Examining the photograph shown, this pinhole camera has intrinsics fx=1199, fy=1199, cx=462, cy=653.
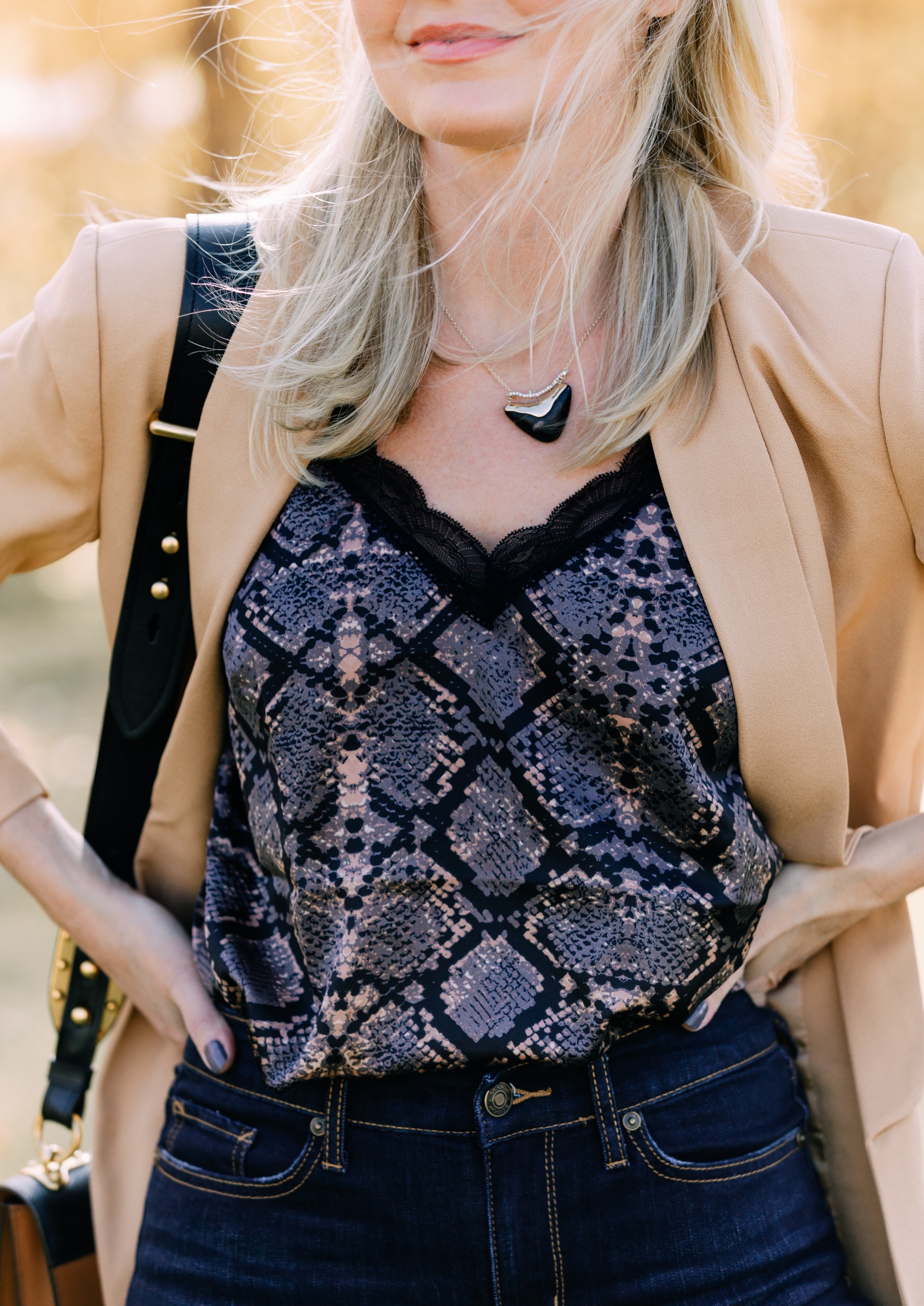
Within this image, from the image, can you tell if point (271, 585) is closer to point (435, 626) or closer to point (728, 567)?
point (435, 626)

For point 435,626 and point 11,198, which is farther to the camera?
point 11,198

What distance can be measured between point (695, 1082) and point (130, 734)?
83 cm

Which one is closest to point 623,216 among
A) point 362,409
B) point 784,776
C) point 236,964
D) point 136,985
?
point 362,409

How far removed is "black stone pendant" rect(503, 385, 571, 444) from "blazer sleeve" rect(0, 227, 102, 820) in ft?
1.67

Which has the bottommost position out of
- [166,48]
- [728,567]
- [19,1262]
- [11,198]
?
[19,1262]

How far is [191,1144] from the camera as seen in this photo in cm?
145

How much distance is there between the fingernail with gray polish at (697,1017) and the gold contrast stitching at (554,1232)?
23 cm

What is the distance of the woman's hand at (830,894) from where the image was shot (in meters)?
1.53

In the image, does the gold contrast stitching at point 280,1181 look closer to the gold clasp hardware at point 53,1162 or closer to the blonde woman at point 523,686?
the blonde woman at point 523,686

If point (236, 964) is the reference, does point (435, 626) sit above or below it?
above

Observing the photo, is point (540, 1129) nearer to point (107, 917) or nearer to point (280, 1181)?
point (280, 1181)

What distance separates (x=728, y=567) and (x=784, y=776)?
0.26m

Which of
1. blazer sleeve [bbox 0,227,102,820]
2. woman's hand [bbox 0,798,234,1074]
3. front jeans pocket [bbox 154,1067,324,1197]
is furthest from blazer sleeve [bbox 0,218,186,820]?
front jeans pocket [bbox 154,1067,324,1197]

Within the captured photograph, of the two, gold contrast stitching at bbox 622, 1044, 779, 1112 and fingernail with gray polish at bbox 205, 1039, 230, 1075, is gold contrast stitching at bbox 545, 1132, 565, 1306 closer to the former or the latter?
gold contrast stitching at bbox 622, 1044, 779, 1112
